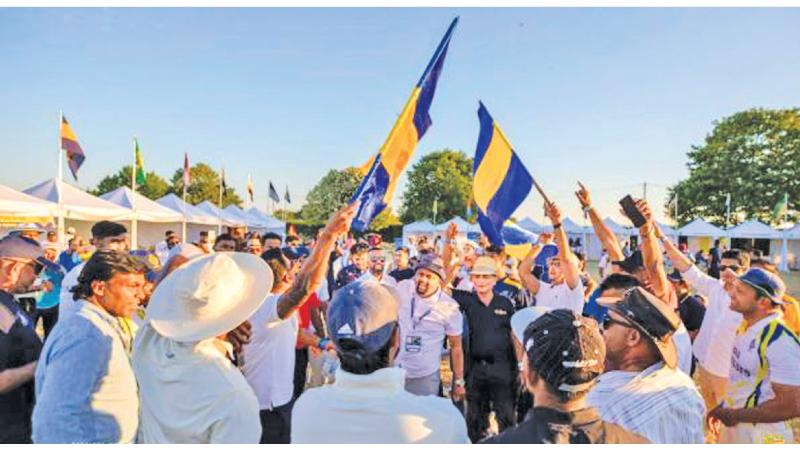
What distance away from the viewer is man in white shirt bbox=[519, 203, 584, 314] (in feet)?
15.9

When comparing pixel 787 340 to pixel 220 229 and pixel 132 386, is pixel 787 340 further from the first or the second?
pixel 220 229

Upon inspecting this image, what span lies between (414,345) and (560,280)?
199cm

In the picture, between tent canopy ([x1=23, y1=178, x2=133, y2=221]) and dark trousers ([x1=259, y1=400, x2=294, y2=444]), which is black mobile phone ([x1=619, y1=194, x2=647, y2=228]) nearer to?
dark trousers ([x1=259, y1=400, x2=294, y2=444])

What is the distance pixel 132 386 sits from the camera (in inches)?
85.6

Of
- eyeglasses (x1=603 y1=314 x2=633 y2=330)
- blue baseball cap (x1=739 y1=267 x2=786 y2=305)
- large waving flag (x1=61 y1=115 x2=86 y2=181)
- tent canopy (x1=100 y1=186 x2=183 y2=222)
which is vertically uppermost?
large waving flag (x1=61 y1=115 x2=86 y2=181)

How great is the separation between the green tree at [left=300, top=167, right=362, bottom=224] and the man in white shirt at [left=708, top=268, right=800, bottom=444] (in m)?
31.3

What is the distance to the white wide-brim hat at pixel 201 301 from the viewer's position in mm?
1977

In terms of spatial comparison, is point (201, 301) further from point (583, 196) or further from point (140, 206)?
point (140, 206)

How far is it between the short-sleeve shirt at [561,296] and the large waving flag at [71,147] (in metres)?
14.2

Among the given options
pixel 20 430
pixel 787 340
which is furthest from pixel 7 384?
pixel 787 340

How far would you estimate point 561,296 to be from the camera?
535 centimetres

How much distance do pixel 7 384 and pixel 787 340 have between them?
4.59 metres

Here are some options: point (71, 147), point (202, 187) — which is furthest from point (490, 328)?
point (202, 187)

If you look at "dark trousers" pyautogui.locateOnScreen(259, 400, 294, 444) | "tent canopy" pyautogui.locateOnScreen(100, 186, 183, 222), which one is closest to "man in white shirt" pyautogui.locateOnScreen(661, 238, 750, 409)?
"dark trousers" pyautogui.locateOnScreen(259, 400, 294, 444)
